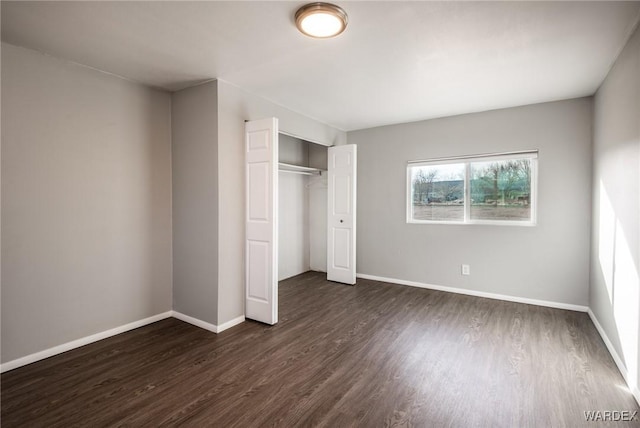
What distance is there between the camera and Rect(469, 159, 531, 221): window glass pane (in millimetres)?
3945

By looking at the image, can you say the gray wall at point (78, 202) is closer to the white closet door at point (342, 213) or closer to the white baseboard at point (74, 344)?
the white baseboard at point (74, 344)

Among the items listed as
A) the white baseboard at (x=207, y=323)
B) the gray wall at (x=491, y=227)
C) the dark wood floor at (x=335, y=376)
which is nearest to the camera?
the dark wood floor at (x=335, y=376)

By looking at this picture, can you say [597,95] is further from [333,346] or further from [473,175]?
[333,346]

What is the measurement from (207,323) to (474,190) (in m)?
3.73

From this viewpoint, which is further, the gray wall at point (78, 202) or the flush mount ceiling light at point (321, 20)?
the gray wall at point (78, 202)

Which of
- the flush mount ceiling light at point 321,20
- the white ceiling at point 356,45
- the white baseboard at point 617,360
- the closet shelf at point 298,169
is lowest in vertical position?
the white baseboard at point 617,360

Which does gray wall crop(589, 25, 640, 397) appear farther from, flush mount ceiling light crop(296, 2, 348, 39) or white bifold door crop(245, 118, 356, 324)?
white bifold door crop(245, 118, 356, 324)

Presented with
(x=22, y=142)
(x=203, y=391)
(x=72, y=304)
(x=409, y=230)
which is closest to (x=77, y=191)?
(x=22, y=142)

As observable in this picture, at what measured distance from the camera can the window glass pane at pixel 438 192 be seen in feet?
14.5

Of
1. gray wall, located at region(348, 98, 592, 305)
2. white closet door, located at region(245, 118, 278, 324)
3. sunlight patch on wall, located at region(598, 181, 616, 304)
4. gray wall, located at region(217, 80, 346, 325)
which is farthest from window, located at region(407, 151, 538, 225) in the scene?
gray wall, located at region(217, 80, 346, 325)

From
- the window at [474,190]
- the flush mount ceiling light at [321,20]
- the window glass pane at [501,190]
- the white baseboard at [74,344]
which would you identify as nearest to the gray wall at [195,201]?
the white baseboard at [74,344]

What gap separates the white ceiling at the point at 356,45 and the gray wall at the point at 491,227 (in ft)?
1.64

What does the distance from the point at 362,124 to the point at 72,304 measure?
13.6 feet

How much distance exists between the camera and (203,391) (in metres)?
2.12
